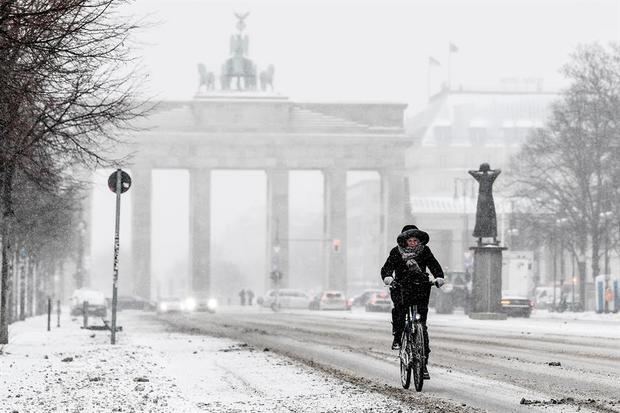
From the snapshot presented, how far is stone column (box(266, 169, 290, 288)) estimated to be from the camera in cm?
12125

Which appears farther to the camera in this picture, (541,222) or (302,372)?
(541,222)

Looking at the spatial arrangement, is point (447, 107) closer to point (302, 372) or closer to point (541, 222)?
point (541, 222)

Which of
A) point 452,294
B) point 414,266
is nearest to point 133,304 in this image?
point 452,294

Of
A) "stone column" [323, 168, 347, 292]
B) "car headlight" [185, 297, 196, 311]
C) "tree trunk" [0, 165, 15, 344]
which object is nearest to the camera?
"tree trunk" [0, 165, 15, 344]

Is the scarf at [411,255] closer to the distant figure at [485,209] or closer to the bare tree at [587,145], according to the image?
the distant figure at [485,209]

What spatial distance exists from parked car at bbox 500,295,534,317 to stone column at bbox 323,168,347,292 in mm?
60892

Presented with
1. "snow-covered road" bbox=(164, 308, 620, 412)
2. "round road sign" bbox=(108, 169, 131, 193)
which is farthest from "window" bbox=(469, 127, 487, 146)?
"round road sign" bbox=(108, 169, 131, 193)

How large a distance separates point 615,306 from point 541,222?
665cm

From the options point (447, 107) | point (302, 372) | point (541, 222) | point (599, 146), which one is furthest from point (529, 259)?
point (447, 107)

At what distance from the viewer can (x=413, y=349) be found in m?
15.6

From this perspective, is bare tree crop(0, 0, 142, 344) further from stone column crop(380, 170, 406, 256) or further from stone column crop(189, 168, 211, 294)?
stone column crop(380, 170, 406, 256)

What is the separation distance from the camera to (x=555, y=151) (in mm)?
64250

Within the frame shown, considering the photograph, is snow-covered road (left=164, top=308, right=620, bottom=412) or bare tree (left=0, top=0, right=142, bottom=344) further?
bare tree (left=0, top=0, right=142, bottom=344)

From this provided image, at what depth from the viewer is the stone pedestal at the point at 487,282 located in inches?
1911
